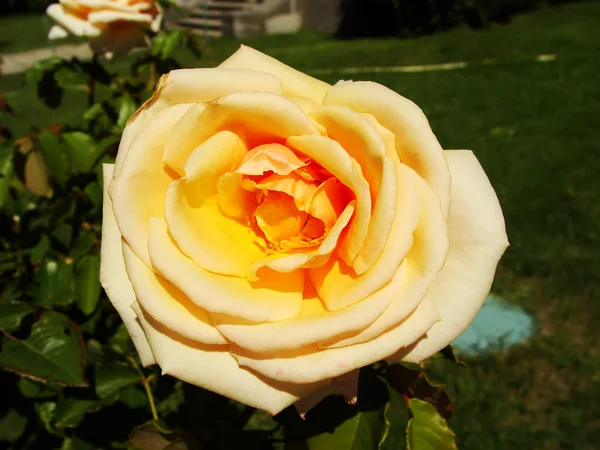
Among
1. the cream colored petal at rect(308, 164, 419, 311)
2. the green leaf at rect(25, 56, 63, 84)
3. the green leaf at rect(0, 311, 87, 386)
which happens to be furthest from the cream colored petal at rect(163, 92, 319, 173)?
the green leaf at rect(25, 56, 63, 84)

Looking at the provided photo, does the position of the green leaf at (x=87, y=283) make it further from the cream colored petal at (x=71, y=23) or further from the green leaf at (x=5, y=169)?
the cream colored petal at (x=71, y=23)

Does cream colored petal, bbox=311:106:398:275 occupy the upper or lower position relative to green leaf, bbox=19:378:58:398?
upper

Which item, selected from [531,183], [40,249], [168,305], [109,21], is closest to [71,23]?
[109,21]

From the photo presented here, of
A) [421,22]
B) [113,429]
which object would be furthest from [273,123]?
[421,22]

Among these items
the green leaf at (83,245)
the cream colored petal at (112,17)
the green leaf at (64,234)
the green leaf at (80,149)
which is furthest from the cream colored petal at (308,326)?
the cream colored petal at (112,17)

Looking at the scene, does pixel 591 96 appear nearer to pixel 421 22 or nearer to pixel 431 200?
pixel 421 22

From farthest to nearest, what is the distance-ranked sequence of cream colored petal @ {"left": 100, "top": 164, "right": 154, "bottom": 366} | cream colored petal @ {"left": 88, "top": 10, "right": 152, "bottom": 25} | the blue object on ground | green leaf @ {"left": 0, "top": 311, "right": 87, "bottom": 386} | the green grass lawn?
the blue object on ground → the green grass lawn → cream colored petal @ {"left": 88, "top": 10, "right": 152, "bottom": 25} → green leaf @ {"left": 0, "top": 311, "right": 87, "bottom": 386} → cream colored petal @ {"left": 100, "top": 164, "right": 154, "bottom": 366}

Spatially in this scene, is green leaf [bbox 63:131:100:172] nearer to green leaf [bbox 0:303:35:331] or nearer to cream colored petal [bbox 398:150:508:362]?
green leaf [bbox 0:303:35:331]
